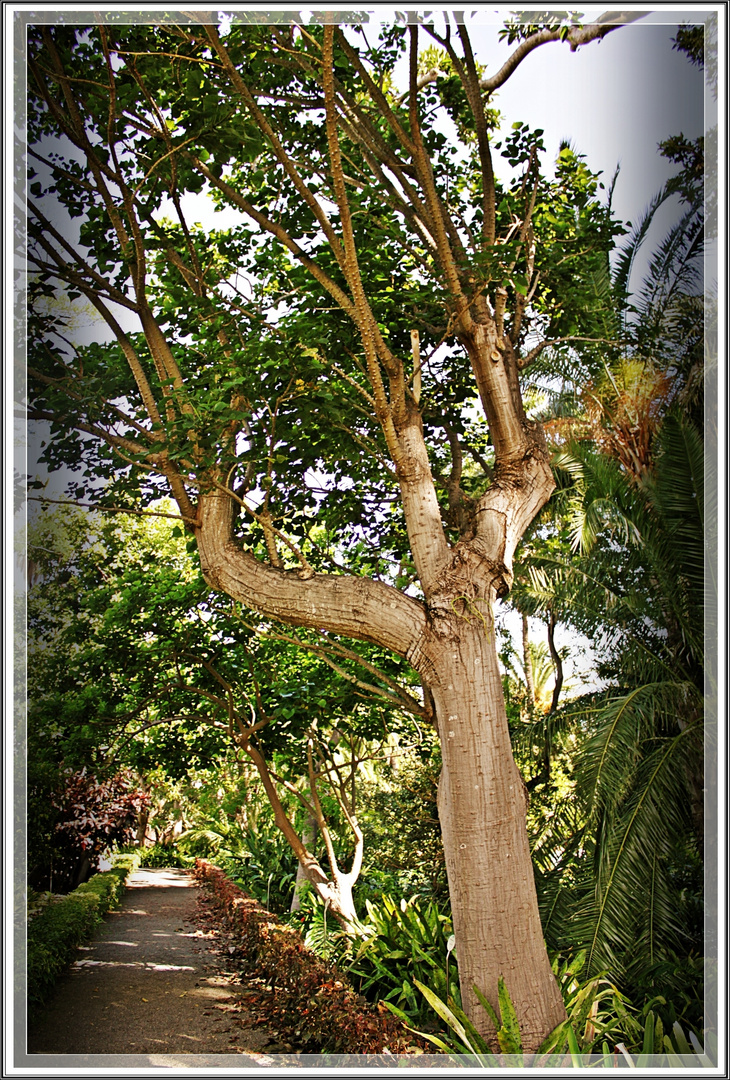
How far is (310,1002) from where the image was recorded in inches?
174

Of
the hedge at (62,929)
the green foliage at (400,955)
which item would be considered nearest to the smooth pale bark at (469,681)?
the green foliage at (400,955)

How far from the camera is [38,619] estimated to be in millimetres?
3238

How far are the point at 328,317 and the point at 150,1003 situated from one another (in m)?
5.13

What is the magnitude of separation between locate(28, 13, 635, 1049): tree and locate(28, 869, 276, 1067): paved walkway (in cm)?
199

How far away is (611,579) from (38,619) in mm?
4652

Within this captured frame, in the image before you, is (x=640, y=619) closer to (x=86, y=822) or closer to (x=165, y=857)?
(x=86, y=822)

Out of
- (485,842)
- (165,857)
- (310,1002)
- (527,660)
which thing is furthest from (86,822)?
(165,857)

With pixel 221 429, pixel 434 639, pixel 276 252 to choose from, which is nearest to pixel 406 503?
pixel 434 639

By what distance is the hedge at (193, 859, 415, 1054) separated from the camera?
350cm

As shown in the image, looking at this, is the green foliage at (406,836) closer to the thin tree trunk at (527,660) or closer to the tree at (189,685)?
the tree at (189,685)

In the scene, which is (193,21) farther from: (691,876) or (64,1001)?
(691,876)

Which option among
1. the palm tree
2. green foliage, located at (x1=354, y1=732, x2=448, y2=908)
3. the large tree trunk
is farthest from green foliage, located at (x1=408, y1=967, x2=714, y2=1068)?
green foliage, located at (x1=354, y1=732, x2=448, y2=908)

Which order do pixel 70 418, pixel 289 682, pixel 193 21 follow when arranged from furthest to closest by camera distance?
1. pixel 289 682
2. pixel 70 418
3. pixel 193 21

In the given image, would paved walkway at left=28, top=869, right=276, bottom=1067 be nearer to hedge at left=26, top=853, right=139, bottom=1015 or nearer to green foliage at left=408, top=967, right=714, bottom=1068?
hedge at left=26, top=853, right=139, bottom=1015
